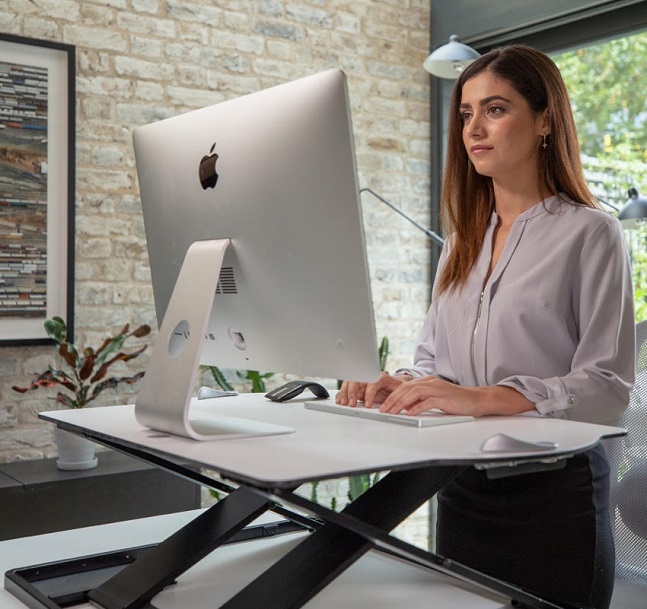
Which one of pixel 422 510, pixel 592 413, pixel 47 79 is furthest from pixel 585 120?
pixel 592 413

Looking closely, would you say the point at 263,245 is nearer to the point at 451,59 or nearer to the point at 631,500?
the point at 631,500

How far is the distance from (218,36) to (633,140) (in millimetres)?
1956

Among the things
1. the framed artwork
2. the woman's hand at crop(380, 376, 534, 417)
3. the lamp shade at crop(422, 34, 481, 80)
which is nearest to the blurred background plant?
the framed artwork

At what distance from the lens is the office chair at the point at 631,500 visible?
1.80 meters

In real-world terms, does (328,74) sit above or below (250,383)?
above

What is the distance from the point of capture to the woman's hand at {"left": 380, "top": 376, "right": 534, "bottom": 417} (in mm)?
1428

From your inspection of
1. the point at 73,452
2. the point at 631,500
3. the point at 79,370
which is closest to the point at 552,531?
the point at 631,500

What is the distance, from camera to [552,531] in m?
1.59

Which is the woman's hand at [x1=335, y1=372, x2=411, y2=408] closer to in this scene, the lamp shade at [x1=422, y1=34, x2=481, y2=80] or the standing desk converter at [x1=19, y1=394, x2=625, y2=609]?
the standing desk converter at [x1=19, y1=394, x2=625, y2=609]

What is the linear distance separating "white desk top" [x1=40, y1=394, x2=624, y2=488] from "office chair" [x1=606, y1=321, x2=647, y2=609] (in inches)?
19.1

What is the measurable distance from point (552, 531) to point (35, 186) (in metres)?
2.72

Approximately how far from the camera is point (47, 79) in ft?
12.1

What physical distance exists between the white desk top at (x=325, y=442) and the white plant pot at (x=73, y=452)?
1.86 meters

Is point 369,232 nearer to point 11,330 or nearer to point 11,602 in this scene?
point 11,330
